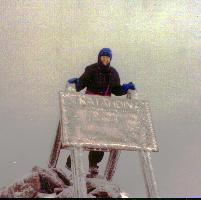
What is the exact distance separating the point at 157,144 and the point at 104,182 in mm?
1883

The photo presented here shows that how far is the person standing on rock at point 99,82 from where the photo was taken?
870 cm

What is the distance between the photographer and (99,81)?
28.7ft

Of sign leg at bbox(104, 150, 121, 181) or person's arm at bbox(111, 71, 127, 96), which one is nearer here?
sign leg at bbox(104, 150, 121, 181)

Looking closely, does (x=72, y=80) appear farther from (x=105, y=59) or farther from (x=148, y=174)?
(x=148, y=174)

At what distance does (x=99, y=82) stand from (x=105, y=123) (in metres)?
1.99

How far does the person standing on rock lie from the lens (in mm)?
8695

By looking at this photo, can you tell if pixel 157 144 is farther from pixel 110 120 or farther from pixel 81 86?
pixel 81 86

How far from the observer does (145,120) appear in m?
7.31

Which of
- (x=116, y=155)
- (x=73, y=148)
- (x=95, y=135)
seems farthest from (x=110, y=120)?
(x=116, y=155)

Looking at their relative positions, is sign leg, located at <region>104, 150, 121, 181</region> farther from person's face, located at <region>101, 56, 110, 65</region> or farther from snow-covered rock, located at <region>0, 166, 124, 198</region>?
person's face, located at <region>101, 56, 110, 65</region>

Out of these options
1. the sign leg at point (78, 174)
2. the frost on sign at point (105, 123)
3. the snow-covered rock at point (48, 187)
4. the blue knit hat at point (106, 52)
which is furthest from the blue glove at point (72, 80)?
the snow-covered rock at point (48, 187)

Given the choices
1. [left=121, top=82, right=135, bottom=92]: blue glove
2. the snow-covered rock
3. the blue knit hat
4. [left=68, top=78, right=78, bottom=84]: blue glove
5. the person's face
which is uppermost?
the blue knit hat

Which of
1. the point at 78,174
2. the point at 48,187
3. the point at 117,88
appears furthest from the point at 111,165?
the point at 78,174

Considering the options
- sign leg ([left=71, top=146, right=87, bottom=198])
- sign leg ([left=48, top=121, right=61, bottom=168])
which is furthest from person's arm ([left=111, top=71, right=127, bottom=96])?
sign leg ([left=71, top=146, right=87, bottom=198])
